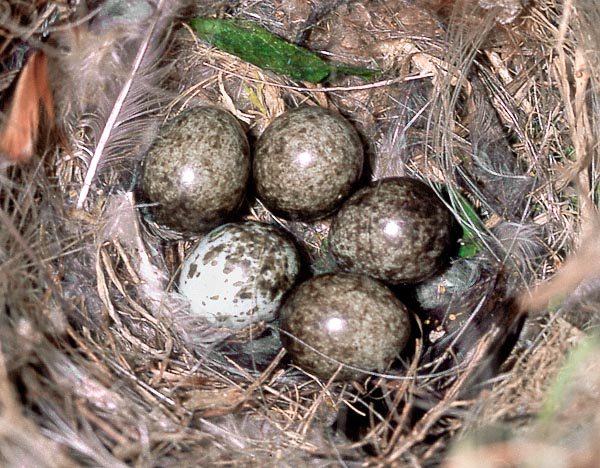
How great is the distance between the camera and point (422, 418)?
1.73 metres

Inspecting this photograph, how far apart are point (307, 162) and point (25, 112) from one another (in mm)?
762

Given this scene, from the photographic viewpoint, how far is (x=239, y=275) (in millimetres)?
1935

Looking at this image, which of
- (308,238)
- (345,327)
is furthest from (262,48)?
(345,327)

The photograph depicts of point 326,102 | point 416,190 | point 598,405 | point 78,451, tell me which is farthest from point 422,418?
point 326,102

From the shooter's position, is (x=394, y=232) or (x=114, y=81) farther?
(x=114, y=81)

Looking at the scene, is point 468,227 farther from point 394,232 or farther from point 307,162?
point 307,162

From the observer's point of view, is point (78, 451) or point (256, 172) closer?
point (78, 451)

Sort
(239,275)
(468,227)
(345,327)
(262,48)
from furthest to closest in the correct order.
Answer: (262,48) < (468,227) < (239,275) < (345,327)

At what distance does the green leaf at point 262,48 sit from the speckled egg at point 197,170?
0.25 m

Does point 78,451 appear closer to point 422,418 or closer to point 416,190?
point 422,418

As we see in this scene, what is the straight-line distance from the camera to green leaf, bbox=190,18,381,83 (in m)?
2.19

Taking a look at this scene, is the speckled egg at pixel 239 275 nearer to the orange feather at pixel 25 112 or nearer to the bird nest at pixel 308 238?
the bird nest at pixel 308 238

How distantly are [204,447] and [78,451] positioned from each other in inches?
12.3

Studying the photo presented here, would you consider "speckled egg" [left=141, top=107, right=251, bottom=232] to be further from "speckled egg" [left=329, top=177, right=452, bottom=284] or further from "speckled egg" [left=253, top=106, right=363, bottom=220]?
"speckled egg" [left=329, top=177, right=452, bottom=284]
